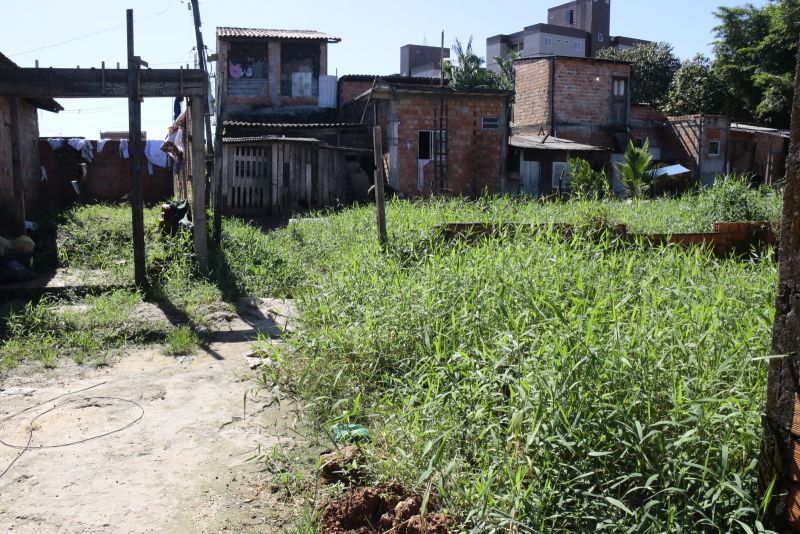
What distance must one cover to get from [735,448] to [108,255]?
9.47 meters

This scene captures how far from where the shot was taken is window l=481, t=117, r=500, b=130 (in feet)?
66.0

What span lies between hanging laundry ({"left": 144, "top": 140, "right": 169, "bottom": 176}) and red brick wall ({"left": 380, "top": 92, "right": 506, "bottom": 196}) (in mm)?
6253

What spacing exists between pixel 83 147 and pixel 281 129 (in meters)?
5.23

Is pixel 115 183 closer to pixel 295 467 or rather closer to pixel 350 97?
pixel 350 97

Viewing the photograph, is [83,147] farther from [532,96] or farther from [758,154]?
[758,154]

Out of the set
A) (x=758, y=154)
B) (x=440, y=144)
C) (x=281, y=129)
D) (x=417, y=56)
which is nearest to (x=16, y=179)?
(x=281, y=129)

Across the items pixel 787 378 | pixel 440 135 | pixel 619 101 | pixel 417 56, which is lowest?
pixel 787 378

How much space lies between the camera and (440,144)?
19.6 m

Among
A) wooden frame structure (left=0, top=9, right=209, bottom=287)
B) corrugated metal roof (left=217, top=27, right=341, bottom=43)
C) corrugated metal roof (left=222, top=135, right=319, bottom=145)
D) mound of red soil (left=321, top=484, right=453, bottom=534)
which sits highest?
corrugated metal roof (left=217, top=27, right=341, bottom=43)

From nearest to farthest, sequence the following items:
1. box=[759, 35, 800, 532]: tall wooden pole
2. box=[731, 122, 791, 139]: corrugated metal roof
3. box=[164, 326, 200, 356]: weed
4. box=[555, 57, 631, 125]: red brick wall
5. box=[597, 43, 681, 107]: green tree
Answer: box=[759, 35, 800, 532]: tall wooden pole, box=[164, 326, 200, 356]: weed, box=[555, 57, 631, 125]: red brick wall, box=[731, 122, 791, 139]: corrugated metal roof, box=[597, 43, 681, 107]: green tree

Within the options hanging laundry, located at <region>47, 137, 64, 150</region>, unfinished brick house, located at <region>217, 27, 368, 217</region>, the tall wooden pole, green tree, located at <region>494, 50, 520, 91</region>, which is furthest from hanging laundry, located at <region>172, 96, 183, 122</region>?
green tree, located at <region>494, 50, 520, 91</region>

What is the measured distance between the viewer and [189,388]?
5016mm

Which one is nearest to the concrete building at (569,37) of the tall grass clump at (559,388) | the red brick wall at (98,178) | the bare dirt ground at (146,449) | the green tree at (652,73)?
the green tree at (652,73)

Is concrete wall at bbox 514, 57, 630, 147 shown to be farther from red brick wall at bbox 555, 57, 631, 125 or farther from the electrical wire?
the electrical wire
